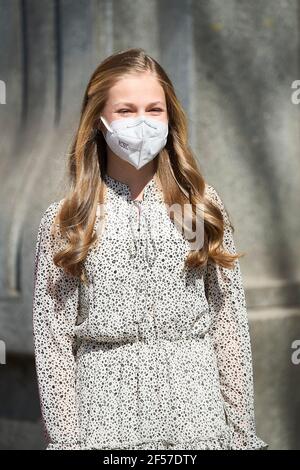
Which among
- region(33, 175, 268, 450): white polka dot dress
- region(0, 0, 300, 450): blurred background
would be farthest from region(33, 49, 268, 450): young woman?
region(0, 0, 300, 450): blurred background

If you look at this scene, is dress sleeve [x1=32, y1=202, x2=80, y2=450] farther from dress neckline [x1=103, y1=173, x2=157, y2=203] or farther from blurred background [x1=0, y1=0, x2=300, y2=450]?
blurred background [x1=0, y1=0, x2=300, y2=450]

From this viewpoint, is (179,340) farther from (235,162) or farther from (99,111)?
(235,162)

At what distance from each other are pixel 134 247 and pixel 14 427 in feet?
9.24

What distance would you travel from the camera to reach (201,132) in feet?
16.2

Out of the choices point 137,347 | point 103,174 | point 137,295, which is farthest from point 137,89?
point 137,347

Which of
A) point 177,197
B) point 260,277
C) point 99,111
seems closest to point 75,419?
point 177,197

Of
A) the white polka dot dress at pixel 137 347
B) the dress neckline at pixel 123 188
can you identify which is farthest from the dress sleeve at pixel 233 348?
the dress neckline at pixel 123 188

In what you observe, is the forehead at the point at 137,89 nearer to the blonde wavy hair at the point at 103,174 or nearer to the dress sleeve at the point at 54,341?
the blonde wavy hair at the point at 103,174

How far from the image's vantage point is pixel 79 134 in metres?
3.01

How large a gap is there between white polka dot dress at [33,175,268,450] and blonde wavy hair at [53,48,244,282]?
4 centimetres

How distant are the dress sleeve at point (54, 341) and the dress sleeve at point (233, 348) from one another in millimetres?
434

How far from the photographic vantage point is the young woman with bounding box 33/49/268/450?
2.82 meters

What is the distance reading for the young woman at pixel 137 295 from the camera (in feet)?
9.25

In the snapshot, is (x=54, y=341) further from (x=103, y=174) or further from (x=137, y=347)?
(x=103, y=174)
